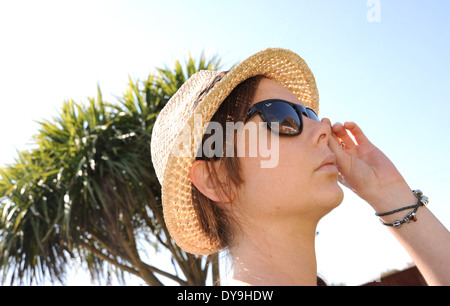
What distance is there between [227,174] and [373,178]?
2.34 ft

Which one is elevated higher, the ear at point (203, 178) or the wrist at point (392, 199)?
the ear at point (203, 178)

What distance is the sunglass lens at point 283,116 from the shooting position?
1.51m

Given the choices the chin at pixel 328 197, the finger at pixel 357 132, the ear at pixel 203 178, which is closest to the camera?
the chin at pixel 328 197

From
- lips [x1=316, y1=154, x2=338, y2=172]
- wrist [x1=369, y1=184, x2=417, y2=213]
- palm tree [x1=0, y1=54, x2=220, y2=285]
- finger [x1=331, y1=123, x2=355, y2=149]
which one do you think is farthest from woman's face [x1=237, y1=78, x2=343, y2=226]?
palm tree [x1=0, y1=54, x2=220, y2=285]

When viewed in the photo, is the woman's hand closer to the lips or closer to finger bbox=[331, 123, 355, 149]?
finger bbox=[331, 123, 355, 149]

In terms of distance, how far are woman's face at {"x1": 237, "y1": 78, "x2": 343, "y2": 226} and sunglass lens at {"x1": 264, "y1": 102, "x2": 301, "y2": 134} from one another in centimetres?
3

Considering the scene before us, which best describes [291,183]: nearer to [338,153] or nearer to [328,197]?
[328,197]

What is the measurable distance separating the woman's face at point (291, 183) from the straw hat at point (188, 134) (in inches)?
8.2

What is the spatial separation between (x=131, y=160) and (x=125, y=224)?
98 cm

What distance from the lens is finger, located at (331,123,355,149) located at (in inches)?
78.8

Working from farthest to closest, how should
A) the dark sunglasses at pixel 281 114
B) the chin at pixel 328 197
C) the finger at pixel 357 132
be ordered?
the finger at pixel 357 132, the dark sunglasses at pixel 281 114, the chin at pixel 328 197

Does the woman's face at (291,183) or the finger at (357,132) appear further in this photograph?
the finger at (357,132)

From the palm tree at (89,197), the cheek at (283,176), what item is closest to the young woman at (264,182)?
the cheek at (283,176)

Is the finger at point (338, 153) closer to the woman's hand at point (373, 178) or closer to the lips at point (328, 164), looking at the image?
the woman's hand at point (373, 178)
